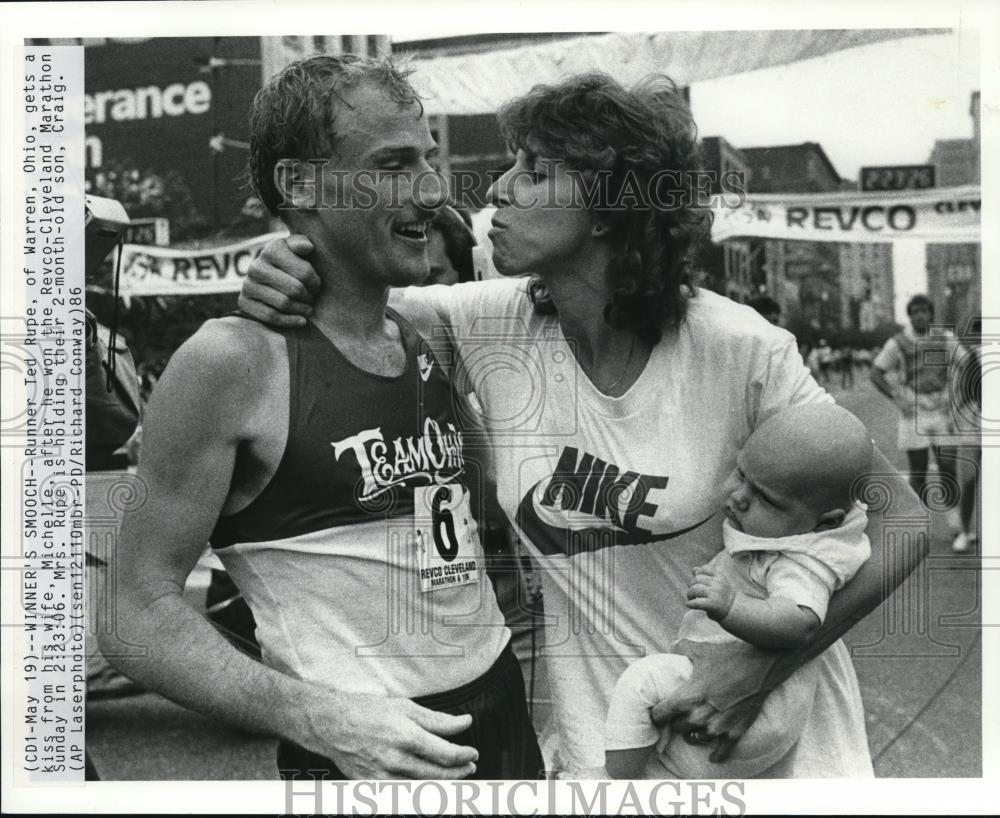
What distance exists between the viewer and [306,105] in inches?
99.6

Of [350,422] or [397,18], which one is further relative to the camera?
[397,18]

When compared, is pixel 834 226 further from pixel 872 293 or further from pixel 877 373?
pixel 877 373

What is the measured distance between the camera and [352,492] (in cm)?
248

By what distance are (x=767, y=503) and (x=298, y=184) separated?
1324 millimetres

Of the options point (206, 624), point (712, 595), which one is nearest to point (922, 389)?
point (712, 595)

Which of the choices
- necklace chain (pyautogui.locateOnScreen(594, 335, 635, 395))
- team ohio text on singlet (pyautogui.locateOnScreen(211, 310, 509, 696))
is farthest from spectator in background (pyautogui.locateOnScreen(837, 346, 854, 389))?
team ohio text on singlet (pyautogui.locateOnScreen(211, 310, 509, 696))

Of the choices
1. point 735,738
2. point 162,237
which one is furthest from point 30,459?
point 735,738

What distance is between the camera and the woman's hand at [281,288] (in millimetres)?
2438

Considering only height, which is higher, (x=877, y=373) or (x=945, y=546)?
(x=877, y=373)

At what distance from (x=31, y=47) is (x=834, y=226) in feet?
6.84

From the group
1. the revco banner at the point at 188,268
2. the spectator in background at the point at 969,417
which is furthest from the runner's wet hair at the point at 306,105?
the spectator in background at the point at 969,417

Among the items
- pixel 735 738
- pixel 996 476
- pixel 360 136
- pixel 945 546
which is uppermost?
pixel 360 136

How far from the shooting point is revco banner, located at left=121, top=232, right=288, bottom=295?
107 inches

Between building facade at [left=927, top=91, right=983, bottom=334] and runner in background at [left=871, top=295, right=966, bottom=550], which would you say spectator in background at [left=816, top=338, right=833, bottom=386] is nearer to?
runner in background at [left=871, top=295, right=966, bottom=550]
